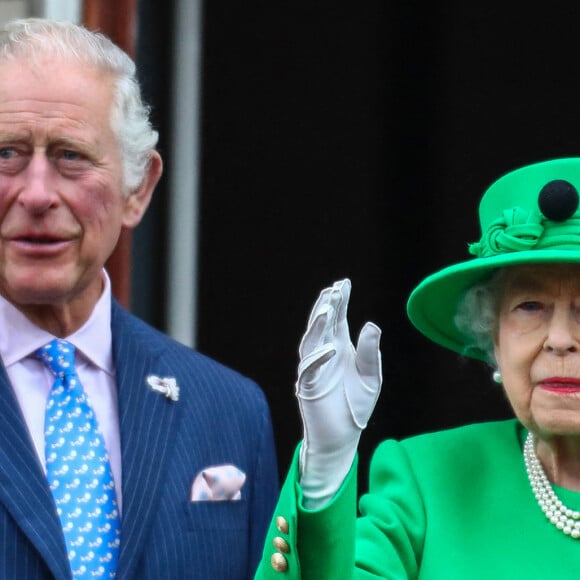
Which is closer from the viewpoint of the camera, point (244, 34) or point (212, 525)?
point (212, 525)

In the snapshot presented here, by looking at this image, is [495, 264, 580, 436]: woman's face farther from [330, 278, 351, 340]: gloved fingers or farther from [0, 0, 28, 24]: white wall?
[0, 0, 28, 24]: white wall

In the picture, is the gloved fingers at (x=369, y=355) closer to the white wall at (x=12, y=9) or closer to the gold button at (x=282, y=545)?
the gold button at (x=282, y=545)

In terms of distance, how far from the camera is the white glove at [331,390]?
2.83 m

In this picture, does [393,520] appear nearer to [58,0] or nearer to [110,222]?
[110,222]

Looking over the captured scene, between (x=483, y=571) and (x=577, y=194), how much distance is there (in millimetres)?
725

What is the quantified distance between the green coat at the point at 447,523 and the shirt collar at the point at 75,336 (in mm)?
550

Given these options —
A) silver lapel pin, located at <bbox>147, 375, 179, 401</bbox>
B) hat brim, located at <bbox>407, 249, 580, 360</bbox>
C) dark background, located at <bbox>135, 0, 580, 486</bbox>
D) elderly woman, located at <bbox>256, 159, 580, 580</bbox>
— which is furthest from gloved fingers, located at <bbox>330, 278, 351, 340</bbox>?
dark background, located at <bbox>135, 0, 580, 486</bbox>

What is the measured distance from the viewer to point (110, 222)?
330 centimetres

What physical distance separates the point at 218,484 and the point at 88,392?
298mm

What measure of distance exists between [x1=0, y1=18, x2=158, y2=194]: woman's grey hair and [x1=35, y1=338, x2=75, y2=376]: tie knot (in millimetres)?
339

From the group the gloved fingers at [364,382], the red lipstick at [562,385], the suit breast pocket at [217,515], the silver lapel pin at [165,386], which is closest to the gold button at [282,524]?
the gloved fingers at [364,382]

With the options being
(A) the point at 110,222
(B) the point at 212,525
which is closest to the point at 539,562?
(B) the point at 212,525

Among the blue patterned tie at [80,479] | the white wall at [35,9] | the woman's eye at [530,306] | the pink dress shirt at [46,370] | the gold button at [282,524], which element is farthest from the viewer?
the white wall at [35,9]

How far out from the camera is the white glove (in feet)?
9.30
